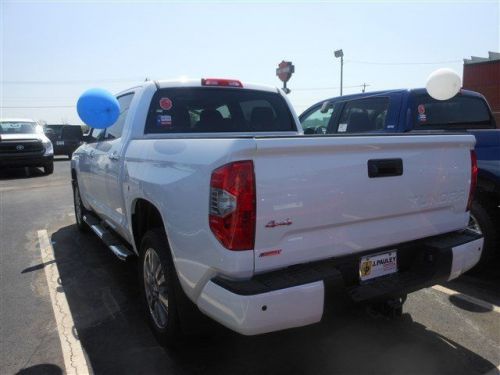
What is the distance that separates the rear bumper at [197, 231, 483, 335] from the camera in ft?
7.16

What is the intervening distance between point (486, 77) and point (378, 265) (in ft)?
93.4

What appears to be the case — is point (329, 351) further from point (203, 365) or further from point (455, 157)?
point (455, 157)

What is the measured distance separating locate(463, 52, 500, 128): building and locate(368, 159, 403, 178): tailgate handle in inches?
1061

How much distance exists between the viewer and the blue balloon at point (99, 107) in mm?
4480

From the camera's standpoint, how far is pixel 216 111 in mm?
4188

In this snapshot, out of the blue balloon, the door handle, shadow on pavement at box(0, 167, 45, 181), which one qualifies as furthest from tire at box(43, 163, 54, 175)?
the door handle

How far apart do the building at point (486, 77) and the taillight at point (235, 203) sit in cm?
2786

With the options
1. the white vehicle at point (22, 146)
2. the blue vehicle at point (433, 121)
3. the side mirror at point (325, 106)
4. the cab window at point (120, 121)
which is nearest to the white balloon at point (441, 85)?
the blue vehicle at point (433, 121)

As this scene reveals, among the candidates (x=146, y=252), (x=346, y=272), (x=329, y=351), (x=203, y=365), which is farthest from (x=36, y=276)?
(x=346, y=272)

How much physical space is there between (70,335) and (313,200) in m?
2.28

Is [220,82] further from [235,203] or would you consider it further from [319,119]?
[319,119]

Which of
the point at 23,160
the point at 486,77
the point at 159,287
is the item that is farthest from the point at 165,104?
the point at 486,77

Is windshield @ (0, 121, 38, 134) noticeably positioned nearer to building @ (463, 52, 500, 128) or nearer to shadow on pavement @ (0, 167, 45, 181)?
shadow on pavement @ (0, 167, 45, 181)

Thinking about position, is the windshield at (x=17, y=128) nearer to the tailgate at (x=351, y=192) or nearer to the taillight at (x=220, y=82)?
the taillight at (x=220, y=82)
